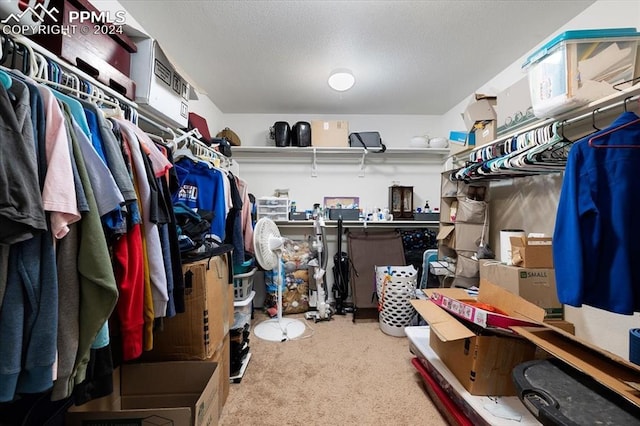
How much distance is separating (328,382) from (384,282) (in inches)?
41.2

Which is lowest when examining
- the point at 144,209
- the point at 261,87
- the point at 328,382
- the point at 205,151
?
the point at 328,382

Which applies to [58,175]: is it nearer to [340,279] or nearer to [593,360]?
[593,360]

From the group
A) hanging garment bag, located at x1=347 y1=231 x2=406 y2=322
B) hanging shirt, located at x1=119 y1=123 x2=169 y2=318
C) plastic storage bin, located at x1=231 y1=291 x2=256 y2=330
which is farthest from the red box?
hanging garment bag, located at x1=347 y1=231 x2=406 y2=322

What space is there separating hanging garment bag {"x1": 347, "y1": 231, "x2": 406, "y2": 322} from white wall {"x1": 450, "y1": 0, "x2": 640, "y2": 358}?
3.45ft

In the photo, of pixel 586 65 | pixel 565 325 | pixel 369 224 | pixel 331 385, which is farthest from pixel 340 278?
pixel 586 65

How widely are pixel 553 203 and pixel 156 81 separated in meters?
2.65

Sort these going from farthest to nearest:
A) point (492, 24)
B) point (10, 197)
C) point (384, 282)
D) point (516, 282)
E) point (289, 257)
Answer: point (289, 257), point (384, 282), point (492, 24), point (516, 282), point (10, 197)

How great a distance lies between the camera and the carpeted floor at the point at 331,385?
1472mm

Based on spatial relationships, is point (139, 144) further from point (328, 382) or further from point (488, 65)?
point (488, 65)

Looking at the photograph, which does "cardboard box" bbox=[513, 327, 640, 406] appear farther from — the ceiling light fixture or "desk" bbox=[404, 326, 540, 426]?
the ceiling light fixture

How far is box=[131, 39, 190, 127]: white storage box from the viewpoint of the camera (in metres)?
1.31

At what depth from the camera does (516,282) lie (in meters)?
1.62

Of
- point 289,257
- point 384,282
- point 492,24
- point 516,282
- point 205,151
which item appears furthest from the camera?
point 289,257

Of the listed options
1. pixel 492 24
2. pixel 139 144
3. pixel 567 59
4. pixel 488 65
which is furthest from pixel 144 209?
pixel 488 65
